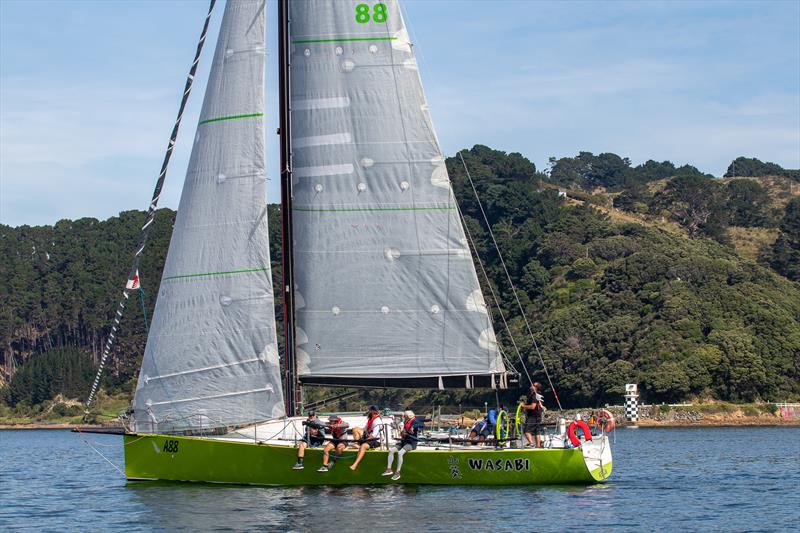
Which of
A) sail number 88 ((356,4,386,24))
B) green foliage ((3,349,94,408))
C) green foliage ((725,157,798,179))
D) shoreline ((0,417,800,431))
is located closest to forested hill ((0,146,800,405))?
green foliage ((3,349,94,408))

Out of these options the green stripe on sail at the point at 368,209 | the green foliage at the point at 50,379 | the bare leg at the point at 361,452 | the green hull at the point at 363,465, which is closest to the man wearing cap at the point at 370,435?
the bare leg at the point at 361,452

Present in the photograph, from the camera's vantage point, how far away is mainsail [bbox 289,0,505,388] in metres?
27.3

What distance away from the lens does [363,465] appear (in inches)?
1048

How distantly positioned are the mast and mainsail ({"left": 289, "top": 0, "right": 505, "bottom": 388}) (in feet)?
0.84

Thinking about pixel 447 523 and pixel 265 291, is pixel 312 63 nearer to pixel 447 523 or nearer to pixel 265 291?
pixel 265 291

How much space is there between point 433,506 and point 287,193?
8201mm

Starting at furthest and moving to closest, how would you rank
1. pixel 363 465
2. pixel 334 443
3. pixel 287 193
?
pixel 287 193
pixel 363 465
pixel 334 443

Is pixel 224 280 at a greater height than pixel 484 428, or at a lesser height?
greater

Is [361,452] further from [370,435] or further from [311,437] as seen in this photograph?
[311,437]

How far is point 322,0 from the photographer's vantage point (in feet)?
90.5

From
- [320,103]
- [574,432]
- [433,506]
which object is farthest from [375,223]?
[433,506]

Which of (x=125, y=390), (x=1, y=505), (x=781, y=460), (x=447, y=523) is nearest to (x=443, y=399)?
(x=125, y=390)

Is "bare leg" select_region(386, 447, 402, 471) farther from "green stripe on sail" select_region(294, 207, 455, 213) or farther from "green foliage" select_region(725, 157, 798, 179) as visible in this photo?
"green foliage" select_region(725, 157, 798, 179)

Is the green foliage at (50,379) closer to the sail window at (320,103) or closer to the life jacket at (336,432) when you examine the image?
the sail window at (320,103)
